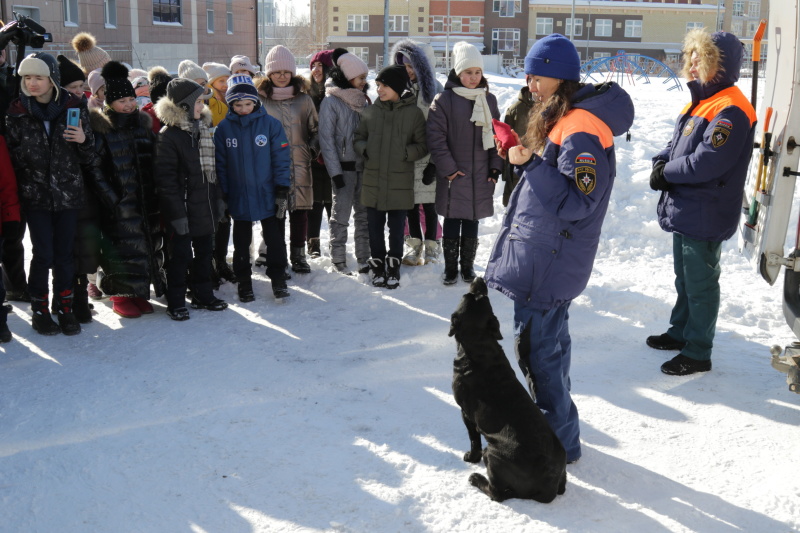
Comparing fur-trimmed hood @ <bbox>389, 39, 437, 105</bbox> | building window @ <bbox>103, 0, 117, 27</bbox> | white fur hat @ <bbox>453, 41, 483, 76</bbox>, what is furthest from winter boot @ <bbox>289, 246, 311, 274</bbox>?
building window @ <bbox>103, 0, 117, 27</bbox>

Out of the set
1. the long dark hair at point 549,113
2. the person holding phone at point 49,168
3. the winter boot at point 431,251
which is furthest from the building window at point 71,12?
the long dark hair at point 549,113

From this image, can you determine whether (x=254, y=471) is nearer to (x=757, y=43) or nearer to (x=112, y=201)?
(x=112, y=201)

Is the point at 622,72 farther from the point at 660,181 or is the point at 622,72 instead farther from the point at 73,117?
the point at 73,117

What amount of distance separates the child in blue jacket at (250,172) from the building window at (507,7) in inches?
Answer: 2424

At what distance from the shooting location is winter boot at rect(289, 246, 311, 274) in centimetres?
722

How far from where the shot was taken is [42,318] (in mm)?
5586

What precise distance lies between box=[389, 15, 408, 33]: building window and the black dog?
213 ft

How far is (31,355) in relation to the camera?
5215 millimetres

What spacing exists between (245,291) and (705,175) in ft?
12.3

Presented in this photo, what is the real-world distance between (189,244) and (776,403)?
4.34m

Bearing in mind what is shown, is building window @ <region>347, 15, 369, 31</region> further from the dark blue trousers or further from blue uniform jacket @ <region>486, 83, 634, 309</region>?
the dark blue trousers

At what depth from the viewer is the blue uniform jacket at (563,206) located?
3.40 metres

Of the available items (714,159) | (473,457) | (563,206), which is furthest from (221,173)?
(714,159)

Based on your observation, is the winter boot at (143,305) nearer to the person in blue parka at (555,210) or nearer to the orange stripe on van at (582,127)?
the person in blue parka at (555,210)
